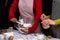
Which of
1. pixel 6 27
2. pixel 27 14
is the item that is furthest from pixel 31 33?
pixel 6 27

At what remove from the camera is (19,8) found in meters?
1.30

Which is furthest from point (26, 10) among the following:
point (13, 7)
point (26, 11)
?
point (13, 7)

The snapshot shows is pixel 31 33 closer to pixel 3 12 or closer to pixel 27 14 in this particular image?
pixel 27 14

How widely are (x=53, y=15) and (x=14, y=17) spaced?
272 mm

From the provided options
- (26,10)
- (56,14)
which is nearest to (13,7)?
(26,10)

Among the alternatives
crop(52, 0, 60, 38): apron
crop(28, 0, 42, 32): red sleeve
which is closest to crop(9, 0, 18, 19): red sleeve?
crop(28, 0, 42, 32): red sleeve

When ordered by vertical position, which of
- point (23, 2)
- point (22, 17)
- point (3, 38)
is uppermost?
point (23, 2)

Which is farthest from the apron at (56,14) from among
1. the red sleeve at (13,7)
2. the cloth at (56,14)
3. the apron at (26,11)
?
the red sleeve at (13,7)

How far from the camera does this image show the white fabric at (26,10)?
1.25 metres

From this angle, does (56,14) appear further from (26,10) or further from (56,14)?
(26,10)

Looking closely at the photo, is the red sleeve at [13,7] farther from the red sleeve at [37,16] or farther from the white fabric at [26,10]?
the red sleeve at [37,16]

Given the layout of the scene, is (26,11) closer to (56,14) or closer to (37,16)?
(37,16)

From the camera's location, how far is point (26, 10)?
4.14 ft

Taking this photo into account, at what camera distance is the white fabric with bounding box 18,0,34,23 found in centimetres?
125
